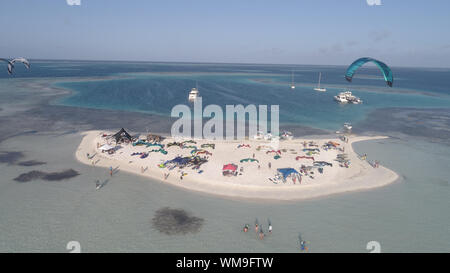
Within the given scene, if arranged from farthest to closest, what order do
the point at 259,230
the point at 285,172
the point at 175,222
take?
the point at 285,172 < the point at 175,222 < the point at 259,230

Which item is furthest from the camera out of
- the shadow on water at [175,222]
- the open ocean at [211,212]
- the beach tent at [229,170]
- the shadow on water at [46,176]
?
the beach tent at [229,170]

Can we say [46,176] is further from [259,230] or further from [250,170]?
[259,230]

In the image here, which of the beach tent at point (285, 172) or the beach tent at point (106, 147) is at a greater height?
the beach tent at point (106, 147)

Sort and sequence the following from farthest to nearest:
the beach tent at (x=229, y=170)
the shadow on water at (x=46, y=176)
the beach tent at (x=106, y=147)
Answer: the beach tent at (x=106, y=147) → the beach tent at (x=229, y=170) → the shadow on water at (x=46, y=176)

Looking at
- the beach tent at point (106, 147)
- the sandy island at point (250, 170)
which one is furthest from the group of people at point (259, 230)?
the beach tent at point (106, 147)

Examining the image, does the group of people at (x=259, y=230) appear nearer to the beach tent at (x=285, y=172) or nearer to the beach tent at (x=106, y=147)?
the beach tent at (x=285, y=172)

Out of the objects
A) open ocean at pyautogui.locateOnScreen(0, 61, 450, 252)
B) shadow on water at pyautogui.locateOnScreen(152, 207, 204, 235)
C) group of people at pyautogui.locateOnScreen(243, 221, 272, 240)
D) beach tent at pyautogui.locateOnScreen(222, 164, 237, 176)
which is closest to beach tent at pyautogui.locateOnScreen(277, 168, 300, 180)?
open ocean at pyautogui.locateOnScreen(0, 61, 450, 252)

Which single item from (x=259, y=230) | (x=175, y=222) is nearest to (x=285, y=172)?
(x=259, y=230)

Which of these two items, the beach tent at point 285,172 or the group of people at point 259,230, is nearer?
the group of people at point 259,230

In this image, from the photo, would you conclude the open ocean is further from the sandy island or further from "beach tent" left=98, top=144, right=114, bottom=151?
"beach tent" left=98, top=144, right=114, bottom=151

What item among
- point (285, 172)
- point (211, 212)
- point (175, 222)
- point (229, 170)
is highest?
point (285, 172)

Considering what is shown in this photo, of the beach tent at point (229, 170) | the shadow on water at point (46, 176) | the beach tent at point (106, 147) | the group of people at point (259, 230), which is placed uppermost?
the beach tent at point (106, 147)
